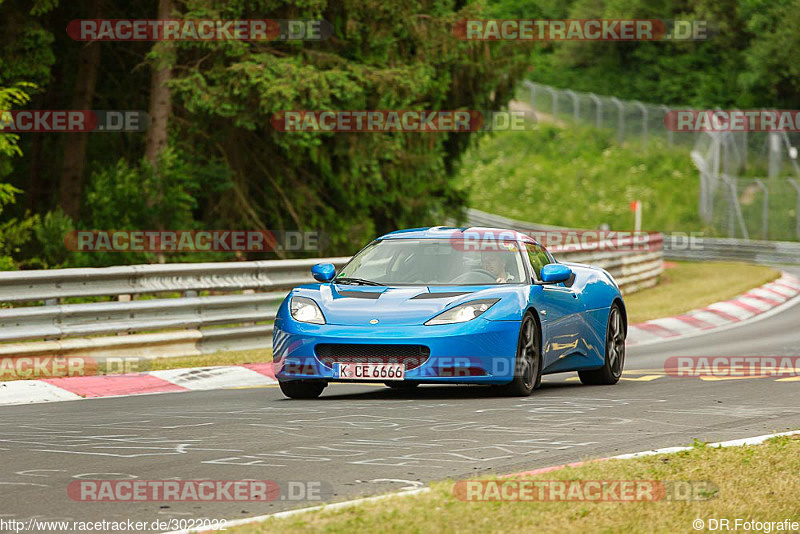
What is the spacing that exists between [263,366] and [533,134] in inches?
2296

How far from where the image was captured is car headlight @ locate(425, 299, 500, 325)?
10.5 m

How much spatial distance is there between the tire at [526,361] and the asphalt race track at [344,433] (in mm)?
184

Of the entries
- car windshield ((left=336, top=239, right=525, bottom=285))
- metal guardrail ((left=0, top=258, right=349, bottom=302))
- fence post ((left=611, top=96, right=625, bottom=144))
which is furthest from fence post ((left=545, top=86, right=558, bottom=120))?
car windshield ((left=336, top=239, right=525, bottom=285))

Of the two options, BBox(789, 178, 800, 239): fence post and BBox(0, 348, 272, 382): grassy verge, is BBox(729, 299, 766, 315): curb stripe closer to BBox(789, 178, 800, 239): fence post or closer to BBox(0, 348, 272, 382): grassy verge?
BBox(0, 348, 272, 382): grassy verge

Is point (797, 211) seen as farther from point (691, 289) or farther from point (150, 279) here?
point (150, 279)

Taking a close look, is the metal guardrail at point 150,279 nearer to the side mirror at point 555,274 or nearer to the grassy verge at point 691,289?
the side mirror at point 555,274

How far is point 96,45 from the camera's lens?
26.5 metres

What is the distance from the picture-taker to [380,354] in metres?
10.4

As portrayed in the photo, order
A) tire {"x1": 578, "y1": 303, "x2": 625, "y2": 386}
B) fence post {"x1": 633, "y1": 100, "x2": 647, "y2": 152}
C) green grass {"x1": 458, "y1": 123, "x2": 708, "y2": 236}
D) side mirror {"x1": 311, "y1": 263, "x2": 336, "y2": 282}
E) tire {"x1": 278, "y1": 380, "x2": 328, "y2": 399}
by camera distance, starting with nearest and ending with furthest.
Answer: tire {"x1": 278, "y1": 380, "x2": 328, "y2": 399}
side mirror {"x1": 311, "y1": 263, "x2": 336, "y2": 282}
tire {"x1": 578, "y1": 303, "x2": 625, "y2": 386}
green grass {"x1": 458, "y1": 123, "x2": 708, "y2": 236}
fence post {"x1": 633, "y1": 100, "x2": 647, "y2": 152}

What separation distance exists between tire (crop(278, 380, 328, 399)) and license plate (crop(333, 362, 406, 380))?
0.72 metres

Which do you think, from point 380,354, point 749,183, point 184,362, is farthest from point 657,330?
point 749,183

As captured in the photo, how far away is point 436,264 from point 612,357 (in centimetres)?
232

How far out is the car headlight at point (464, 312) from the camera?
10516 mm

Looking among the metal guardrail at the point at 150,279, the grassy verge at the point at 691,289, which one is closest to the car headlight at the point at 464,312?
the metal guardrail at the point at 150,279
